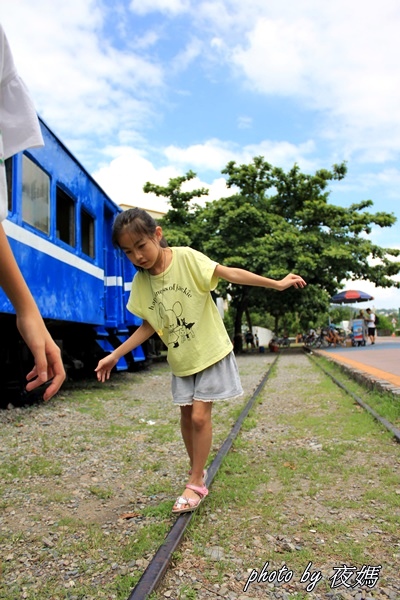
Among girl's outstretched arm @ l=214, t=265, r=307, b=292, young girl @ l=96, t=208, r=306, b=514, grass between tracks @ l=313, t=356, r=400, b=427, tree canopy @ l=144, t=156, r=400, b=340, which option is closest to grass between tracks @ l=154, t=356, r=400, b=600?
young girl @ l=96, t=208, r=306, b=514

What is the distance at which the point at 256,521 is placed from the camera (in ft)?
8.07

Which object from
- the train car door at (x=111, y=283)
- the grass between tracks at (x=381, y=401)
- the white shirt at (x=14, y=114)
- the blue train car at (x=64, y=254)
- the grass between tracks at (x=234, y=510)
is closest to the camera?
the white shirt at (x=14, y=114)

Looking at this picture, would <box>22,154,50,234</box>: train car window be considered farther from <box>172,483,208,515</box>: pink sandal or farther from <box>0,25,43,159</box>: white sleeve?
<box>0,25,43,159</box>: white sleeve

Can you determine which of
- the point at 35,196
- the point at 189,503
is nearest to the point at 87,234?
the point at 35,196

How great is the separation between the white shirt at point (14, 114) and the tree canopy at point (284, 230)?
17.2m

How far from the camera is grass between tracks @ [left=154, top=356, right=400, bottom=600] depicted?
2.01 m

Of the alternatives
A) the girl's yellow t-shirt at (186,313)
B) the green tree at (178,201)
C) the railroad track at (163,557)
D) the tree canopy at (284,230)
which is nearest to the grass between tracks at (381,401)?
the railroad track at (163,557)

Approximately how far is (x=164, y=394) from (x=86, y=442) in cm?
318

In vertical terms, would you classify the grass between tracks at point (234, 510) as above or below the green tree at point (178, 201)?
below

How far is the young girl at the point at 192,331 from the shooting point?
256 cm

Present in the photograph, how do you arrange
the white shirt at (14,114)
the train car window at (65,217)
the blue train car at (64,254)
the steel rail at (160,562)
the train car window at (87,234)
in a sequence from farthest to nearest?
the train car window at (87,234) < the train car window at (65,217) < the blue train car at (64,254) < the steel rail at (160,562) < the white shirt at (14,114)

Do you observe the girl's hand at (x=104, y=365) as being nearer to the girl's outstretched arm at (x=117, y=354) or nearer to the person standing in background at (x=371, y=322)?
the girl's outstretched arm at (x=117, y=354)

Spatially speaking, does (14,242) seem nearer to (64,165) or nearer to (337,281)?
(64,165)

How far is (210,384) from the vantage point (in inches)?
101
